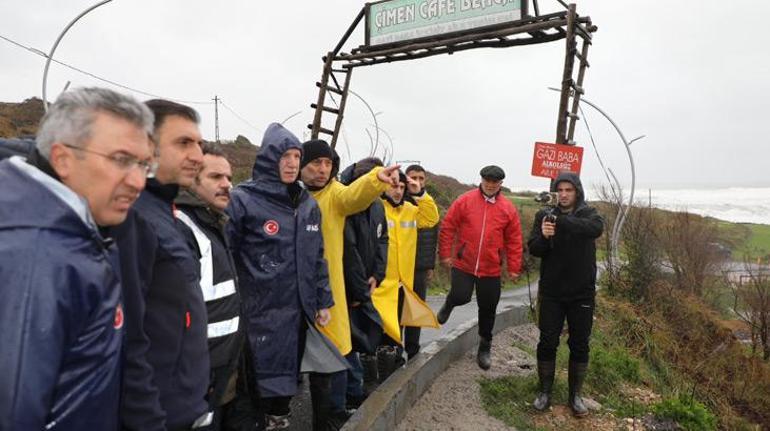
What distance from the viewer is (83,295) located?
115 cm

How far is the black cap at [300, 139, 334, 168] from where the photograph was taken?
328 centimetres

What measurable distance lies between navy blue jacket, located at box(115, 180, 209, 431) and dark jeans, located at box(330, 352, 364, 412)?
1.56 metres

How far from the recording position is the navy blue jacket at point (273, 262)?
2756 mm

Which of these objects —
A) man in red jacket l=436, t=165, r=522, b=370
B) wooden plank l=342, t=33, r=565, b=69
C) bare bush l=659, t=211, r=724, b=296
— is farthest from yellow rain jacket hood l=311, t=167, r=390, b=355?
bare bush l=659, t=211, r=724, b=296

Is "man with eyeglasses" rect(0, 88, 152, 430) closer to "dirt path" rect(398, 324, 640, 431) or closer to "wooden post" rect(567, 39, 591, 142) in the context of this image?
"dirt path" rect(398, 324, 640, 431)

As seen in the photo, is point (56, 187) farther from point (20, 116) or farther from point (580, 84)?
point (20, 116)

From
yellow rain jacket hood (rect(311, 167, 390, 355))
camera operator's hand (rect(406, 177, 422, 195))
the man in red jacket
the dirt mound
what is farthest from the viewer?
the dirt mound

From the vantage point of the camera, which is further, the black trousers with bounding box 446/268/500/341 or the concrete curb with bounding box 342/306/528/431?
the black trousers with bounding box 446/268/500/341

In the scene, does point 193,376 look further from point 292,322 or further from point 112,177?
point 292,322

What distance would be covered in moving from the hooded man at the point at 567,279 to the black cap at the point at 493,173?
0.71 m

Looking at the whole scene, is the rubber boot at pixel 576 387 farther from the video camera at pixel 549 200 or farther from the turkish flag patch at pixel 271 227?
the turkish flag patch at pixel 271 227

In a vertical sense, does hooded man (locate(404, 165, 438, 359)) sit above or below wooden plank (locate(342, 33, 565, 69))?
below

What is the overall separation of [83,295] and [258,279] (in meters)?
1.63

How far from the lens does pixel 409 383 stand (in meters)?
3.73
